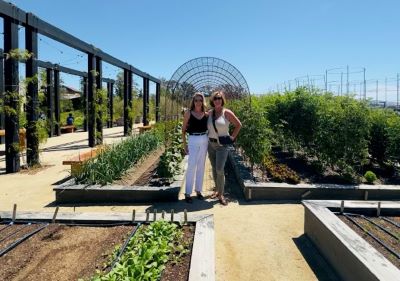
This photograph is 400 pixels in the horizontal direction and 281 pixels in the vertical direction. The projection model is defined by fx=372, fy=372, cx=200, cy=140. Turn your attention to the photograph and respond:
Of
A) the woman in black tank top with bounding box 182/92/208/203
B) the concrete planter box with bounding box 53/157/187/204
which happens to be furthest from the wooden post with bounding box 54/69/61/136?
the woman in black tank top with bounding box 182/92/208/203

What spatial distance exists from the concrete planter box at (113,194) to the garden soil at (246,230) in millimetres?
157

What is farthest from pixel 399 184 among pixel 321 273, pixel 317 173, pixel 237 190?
pixel 321 273

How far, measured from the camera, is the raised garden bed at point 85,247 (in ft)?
9.57

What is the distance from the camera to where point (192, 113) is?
548 cm

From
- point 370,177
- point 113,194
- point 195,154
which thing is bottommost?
point 113,194

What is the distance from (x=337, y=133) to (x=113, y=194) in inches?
160

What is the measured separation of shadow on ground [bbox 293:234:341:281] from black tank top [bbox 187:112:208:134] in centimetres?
206

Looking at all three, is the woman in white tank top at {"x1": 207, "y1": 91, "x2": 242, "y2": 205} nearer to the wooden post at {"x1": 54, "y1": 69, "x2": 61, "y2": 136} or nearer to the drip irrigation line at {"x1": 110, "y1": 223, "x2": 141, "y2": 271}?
the drip irrigation line at {"x1": 110, "y1": 223, "x2": 141, "y2": 271}

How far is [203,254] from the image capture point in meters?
3.09

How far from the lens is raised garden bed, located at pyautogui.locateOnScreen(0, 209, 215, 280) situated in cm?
292

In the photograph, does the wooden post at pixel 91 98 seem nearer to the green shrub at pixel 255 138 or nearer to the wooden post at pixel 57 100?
the wooden post at pixel 57 100

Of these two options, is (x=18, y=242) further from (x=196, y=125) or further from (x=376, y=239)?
(x=376, y=239)

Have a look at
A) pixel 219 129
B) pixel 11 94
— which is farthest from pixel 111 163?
pixel 11 94

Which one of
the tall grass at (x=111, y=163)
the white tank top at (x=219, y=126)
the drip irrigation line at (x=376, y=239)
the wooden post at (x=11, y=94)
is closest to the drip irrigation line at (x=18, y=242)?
the tall grass at (x=111, y=163)
